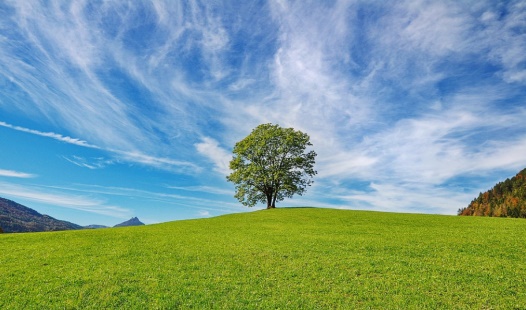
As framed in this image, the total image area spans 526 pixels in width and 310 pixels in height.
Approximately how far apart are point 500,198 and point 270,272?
19655cm

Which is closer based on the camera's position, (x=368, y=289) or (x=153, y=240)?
(x=368, y=289)

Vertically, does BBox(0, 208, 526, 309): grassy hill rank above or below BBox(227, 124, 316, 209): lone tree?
below

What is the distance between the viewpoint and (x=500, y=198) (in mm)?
169250

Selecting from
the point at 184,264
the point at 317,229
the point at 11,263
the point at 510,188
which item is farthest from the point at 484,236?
the point at 510,188

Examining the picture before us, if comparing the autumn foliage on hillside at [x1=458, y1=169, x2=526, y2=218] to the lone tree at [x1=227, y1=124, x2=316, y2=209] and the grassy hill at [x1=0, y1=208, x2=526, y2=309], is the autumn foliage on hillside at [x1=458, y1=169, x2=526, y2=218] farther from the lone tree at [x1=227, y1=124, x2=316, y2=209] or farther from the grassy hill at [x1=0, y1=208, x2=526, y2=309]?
the grassy hill at [x1=0, y1=208, x2=526, y2=309]

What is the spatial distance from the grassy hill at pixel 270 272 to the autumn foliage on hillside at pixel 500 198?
468 ft

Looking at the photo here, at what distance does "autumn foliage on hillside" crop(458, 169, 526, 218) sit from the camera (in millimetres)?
139375

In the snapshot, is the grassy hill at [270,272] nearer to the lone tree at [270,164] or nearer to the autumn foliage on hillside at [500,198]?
the lone tree at [270,164]

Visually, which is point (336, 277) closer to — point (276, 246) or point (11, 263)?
point (276, 246)

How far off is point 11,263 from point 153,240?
9520mm

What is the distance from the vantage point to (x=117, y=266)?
18.0 m

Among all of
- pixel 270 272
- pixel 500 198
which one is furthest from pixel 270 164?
pixel 500 198

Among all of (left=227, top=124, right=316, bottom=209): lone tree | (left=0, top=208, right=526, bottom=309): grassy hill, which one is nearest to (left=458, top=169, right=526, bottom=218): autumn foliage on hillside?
(left=227, top=124, right=316, bottom=209): lone tree

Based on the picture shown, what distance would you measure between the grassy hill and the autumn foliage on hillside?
14271 cm
